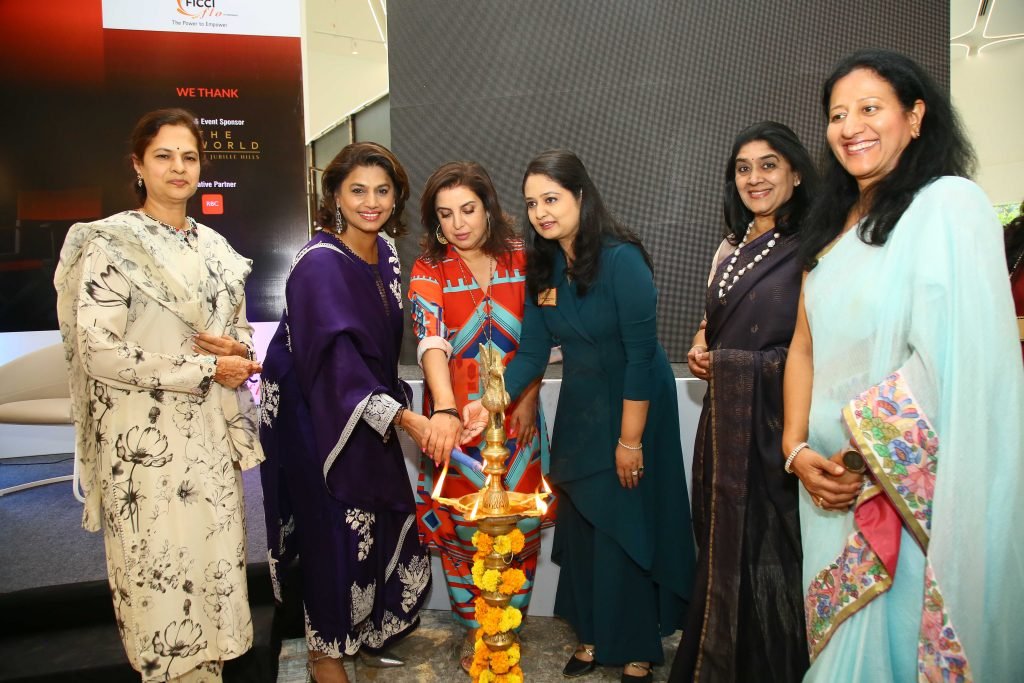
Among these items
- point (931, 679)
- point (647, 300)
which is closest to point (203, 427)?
point (647, 300)

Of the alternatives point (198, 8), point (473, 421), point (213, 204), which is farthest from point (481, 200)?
point (198, 8)

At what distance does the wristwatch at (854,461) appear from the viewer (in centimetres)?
138

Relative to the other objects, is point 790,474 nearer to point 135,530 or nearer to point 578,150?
point 135,530

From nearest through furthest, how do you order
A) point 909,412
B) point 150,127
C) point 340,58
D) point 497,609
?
point 497,609 < point 909,412 < point 150,127 < point 340,58

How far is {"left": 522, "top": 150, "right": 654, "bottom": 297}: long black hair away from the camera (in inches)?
77.3

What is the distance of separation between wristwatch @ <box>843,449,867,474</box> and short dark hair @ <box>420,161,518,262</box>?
118 cm

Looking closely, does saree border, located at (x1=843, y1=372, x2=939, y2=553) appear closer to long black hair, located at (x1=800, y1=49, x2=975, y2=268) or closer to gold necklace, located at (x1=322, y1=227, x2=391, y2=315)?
long black hair, located at (x1=800, y1=49, x2=975, y2=268)

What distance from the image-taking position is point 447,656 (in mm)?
2508

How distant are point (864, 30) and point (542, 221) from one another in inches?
99.5

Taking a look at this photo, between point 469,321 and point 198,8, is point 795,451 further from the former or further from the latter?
point 198,8

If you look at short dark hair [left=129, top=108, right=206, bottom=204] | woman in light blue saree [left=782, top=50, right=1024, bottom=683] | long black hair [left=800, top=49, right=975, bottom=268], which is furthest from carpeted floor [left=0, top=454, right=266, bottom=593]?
long black hair [left=800, top=49, right=975, bottom=268]

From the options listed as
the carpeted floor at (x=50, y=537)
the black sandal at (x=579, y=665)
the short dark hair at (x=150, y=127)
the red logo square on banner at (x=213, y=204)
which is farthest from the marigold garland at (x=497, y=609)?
the red logo square on banner at (x=213, y=204)

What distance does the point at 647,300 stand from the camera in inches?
78.6

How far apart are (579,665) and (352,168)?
1.70 meters
